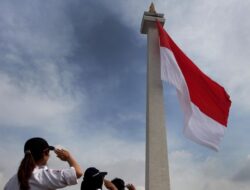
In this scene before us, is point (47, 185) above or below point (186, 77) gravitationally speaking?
below

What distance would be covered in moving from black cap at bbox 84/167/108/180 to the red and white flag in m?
5.44

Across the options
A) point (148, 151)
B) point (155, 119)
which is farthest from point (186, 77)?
point (148, 151)

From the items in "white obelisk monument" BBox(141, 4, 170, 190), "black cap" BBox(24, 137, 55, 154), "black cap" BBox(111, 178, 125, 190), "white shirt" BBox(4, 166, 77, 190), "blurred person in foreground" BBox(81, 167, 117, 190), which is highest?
"white obelisk monument" BBox(141, 4, 170, 190)

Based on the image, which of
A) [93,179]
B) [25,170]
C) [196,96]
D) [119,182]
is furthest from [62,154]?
[196,96]

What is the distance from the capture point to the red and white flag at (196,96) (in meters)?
9.09

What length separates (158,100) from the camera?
31.7ft

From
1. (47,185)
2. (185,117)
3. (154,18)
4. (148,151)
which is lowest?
(47,185)

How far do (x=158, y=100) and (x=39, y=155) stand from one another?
675 cm

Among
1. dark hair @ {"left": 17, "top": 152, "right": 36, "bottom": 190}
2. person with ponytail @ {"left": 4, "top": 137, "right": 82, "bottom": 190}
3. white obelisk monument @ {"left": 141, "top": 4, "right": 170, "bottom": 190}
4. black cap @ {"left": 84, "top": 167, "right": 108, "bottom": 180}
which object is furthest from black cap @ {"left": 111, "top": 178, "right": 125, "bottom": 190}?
white obelisk monument @ {"left": 141, "top": 4, "right": 170, "bottom": 190}

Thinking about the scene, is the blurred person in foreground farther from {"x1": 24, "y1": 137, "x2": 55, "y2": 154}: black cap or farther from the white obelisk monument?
the white obelisk monument

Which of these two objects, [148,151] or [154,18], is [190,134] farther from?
[154,18]

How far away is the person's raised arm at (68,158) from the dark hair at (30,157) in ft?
0.27

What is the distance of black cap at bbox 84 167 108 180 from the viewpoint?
11.5 feet

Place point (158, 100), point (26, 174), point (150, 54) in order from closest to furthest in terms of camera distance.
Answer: point (26, 174), point (158, 100), point (150, 54)
